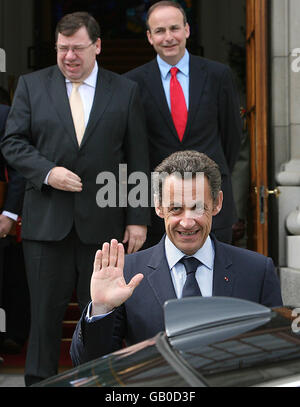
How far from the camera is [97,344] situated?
2.57 metres

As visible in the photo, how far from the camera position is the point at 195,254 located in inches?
112

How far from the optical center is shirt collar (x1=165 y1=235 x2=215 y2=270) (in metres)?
2.84

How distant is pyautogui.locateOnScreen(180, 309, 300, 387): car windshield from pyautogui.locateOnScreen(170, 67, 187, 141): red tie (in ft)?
9.02

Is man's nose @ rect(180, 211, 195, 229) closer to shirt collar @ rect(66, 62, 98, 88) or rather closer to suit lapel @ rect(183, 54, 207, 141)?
suit lapel @ rect(183, 54, 207, 141)

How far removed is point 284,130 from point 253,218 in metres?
0.75

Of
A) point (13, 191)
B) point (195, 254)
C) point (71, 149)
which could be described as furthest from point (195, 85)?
point (195, 254)

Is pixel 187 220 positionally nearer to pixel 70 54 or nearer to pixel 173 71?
pixel 70 54

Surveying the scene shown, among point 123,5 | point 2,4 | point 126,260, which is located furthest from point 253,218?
point 123,5

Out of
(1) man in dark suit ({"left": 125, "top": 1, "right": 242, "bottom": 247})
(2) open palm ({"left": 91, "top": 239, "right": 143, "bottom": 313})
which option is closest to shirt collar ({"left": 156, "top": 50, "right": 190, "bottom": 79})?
(1) man in dark suit ({"left": 125, "top": 1, "right": 242, "bottom": 247})

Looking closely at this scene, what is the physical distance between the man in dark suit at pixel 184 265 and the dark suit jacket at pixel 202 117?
4.72 feet

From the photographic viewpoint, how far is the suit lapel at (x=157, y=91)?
4.38m

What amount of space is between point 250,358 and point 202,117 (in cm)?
294

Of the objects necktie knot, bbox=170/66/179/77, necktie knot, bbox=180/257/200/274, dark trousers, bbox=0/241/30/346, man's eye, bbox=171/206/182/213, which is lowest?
dark trousers, bbox=0/241/30/346

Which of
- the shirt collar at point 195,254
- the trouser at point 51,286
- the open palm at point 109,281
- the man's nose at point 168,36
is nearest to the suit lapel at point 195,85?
the man's nose at point 168,36
